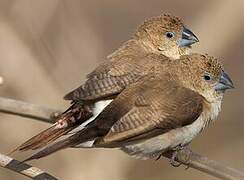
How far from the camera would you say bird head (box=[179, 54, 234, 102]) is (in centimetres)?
643

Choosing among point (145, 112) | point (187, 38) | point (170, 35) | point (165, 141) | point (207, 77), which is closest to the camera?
point (145, 112)

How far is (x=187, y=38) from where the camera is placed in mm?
6852

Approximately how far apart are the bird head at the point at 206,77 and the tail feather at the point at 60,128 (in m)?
0.71

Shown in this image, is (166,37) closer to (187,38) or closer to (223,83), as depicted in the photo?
(187,38)

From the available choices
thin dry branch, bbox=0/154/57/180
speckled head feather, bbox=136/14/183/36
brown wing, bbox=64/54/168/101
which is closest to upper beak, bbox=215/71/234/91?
brown wing, bbox=64/54/168/101

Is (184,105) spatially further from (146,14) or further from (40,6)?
(146,14)

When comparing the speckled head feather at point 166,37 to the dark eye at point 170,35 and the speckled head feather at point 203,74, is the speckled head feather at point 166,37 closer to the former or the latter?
the dark eye at point 170,35

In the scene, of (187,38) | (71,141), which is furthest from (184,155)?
(187,38)

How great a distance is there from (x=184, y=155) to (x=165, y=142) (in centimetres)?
26

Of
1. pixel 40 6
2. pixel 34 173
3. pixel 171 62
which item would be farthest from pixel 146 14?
pixel 34 173

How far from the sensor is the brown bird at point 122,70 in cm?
613

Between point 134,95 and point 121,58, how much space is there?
0.61m

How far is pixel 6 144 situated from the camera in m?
7.54

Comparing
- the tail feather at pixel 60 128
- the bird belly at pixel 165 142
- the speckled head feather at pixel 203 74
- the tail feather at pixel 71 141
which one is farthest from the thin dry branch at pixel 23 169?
the speckled head feather at pixel 203 74
